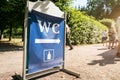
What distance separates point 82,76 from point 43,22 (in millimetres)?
2126

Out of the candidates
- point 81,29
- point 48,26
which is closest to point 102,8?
point 81,29

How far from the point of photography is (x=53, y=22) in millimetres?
7840

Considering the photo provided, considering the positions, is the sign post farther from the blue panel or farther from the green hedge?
the green hedge

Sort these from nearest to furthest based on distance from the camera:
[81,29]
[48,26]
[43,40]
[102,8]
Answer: [43,40] < [48,26] < [81,29] < [102,8]

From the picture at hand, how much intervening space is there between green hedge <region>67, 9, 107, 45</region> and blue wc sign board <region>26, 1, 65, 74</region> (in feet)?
40.2

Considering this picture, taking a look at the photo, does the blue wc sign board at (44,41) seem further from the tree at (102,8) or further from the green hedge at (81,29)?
the tree at (102,8)

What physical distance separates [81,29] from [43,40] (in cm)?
1616

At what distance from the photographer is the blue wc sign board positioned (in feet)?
22.4

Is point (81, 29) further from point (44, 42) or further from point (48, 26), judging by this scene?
point (44, 42)

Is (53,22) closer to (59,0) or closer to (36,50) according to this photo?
(36,50)

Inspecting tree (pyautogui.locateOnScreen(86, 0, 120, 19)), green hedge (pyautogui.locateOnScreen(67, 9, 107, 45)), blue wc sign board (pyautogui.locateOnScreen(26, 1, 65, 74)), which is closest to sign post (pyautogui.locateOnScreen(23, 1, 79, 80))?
blue wc sign board (pyautogui.locateOnScreen(26, 1, 65, 74))

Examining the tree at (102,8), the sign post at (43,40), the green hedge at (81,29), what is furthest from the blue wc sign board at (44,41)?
the tree at (102,8)

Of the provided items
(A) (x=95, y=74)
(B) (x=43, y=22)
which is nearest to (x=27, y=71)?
(B) (x=43, y=22)

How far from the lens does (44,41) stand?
24.3 feet
